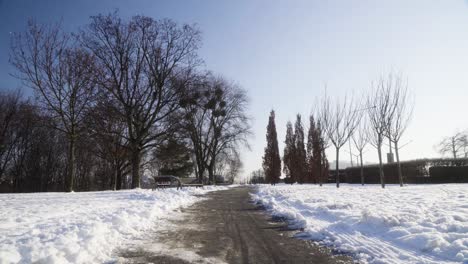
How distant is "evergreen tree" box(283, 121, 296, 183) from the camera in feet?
139

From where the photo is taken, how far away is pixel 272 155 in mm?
43312

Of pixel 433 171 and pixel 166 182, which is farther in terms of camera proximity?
pixel 433 171

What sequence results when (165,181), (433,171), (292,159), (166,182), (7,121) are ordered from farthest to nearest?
(292,159), (7,121), (433,171), (166,182), (165,181)

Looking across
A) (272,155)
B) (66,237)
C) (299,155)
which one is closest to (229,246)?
(66,237)

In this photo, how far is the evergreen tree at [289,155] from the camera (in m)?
42.3

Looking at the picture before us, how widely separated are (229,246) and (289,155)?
38.5 metres

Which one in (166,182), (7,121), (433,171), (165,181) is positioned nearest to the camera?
(165,181)

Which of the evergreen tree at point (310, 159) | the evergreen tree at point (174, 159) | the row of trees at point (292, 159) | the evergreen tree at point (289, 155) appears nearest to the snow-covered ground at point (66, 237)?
the evergreen tree at point (174, 159)

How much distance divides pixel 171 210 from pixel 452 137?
6644 cm

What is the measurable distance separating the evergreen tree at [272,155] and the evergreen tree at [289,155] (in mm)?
1478

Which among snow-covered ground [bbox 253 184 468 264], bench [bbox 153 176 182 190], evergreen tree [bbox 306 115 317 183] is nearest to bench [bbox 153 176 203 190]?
bench [bbox 153 176 182 190]

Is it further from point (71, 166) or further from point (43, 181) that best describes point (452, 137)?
point (43, 181)

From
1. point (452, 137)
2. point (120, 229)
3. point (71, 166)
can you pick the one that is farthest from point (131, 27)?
point (452, 137)

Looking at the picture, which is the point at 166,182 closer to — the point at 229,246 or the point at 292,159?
the point at 229,246
